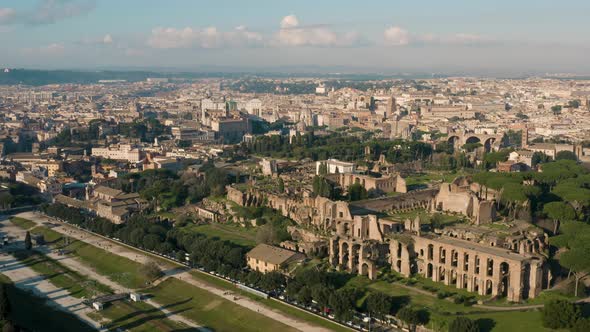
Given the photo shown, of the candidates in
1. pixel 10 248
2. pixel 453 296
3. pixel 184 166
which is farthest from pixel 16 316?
pixel 184 166

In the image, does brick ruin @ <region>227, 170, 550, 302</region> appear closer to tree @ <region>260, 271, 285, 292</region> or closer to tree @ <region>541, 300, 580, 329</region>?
tree @ <region>541, 300, 580, 329</region>

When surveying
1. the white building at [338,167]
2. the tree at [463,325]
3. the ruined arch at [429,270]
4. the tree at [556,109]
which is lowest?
the ruined arch at [429,270]

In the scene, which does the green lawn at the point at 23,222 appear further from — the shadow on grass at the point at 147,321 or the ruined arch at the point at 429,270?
the ruined arch at the point at 429,270

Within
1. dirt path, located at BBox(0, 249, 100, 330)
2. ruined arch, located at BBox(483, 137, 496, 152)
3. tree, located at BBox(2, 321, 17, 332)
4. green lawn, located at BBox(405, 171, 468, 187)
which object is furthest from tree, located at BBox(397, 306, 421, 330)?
ruined arch, located at BBox(483, 137, 496, 152)

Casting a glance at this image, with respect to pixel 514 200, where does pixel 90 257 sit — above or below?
below

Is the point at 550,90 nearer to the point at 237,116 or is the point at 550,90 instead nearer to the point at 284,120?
the point at 284,120

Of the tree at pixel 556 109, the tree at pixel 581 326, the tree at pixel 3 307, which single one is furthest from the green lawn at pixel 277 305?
the tree at pixel 556 109
